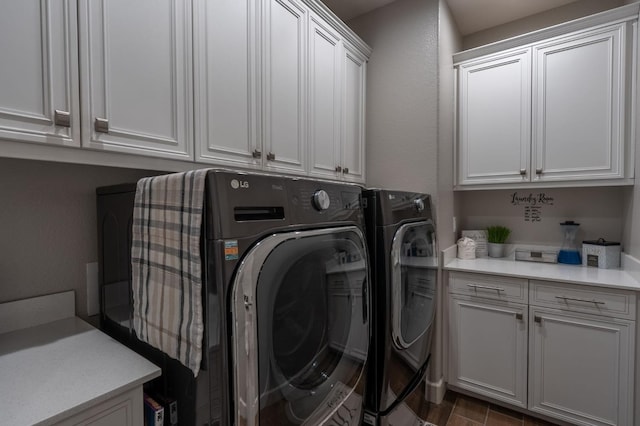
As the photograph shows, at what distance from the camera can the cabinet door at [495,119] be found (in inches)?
85.5

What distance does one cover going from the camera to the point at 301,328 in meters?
0.94

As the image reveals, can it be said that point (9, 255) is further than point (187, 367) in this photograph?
Yes

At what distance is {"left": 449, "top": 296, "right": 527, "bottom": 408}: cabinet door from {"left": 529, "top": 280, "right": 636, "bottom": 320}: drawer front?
0.44 ft

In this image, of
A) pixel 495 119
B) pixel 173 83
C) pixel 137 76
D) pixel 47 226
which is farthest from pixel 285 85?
pixel 495 119

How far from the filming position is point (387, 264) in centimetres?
136

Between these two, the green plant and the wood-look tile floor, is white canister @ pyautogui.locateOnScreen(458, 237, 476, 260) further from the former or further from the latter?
the wood-look tile floor

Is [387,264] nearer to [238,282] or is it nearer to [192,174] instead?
[238,282]

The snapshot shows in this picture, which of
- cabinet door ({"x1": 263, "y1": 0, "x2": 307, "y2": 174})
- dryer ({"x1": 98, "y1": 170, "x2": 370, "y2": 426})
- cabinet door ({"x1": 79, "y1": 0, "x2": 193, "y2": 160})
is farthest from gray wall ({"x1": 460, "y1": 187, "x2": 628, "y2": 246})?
cabinet door ({"x1": 79, "y1": 0, "x2": 193, "y2": 160})

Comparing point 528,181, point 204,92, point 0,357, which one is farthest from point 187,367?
point 528,181

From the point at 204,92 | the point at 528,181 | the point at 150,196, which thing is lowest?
the point at 150,196

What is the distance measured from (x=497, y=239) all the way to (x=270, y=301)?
7.38 ft

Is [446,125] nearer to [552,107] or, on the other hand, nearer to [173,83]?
[552,107]

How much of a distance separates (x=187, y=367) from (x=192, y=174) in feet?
1.64

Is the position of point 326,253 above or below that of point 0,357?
above
